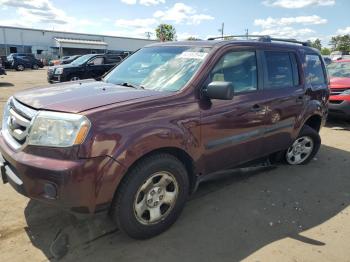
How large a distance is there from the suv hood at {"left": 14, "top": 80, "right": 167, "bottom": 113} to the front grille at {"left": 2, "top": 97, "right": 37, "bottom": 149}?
0.07 metres

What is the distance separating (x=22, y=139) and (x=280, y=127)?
3.18 m

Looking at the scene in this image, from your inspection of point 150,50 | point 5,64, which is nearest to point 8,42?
point 5,64

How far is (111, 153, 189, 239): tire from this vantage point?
3.05 metres

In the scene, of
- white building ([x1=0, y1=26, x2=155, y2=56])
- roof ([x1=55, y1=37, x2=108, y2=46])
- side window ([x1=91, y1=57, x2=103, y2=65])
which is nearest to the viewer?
side window ([x1=91, y1=57, x2=103, y2=65])

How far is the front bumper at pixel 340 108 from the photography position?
8.70m

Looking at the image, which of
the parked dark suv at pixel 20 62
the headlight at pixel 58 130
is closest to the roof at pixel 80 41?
the parked dark suv at pixel 20 62

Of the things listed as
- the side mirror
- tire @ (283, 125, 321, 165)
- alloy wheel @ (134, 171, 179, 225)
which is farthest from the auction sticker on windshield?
tire @ (283, 125, 321, 165)

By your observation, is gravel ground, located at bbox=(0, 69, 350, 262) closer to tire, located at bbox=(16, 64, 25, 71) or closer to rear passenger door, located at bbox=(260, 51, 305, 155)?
rear passenger door, located at bbox=(260, 51, 305, 155)

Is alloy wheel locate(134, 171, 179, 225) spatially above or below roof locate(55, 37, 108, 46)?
below

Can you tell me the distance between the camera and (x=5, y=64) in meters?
36.0

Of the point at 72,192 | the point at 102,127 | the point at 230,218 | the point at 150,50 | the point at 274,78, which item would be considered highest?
the point at 150,50

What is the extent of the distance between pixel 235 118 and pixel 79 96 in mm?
1677

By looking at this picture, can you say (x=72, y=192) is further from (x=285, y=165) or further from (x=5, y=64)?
(x=5, y=64)

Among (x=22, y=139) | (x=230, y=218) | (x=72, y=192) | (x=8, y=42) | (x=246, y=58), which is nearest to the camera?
(x=72, y=192)
